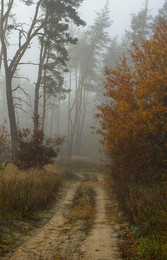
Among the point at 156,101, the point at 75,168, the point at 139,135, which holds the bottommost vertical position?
the point at 75,168

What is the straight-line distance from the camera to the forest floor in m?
4.07

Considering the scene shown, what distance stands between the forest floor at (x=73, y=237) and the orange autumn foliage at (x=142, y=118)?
2262mm

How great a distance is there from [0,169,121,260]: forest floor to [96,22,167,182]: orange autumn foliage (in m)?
2.26

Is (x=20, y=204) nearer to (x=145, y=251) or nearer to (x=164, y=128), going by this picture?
(x=145, y=251)

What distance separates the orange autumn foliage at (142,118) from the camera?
8500mm

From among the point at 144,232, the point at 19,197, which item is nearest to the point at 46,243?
the point at 19,197

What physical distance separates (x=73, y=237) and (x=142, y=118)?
190 inches

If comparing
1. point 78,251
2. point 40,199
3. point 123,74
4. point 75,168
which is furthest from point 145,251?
point 75,168

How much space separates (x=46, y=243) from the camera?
466 centimetres

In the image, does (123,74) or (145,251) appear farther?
(123,74)

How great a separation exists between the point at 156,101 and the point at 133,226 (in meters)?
4.83

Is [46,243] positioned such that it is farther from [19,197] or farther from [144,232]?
[144,232]

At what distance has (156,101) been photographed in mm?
8742

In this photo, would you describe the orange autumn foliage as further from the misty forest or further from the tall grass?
the tall grass
